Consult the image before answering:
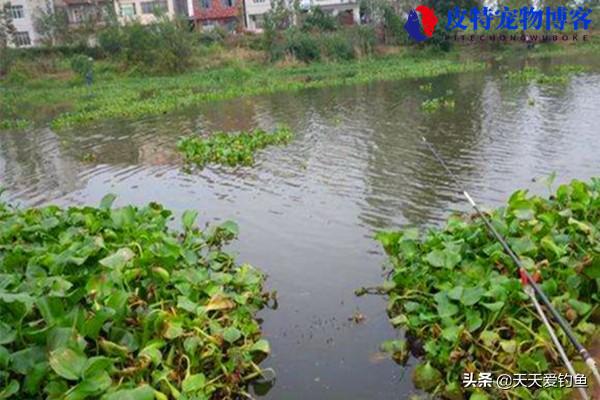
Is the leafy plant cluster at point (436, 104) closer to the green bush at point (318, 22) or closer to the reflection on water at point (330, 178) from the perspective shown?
the reflection on water at point (330, 178)

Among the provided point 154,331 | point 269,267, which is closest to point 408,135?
point 269,267

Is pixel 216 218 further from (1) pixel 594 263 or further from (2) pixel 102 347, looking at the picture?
(1) pixel 594 263

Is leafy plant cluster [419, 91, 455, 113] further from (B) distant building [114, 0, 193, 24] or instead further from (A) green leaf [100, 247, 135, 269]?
(B) distant building [114, 0, 193, 24]

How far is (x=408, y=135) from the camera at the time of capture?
1600cm

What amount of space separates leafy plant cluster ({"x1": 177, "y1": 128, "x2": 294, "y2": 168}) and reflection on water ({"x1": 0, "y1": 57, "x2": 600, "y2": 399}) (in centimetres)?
50

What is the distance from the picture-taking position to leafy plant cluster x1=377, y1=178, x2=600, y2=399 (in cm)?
499

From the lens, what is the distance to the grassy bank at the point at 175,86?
25.6 meters

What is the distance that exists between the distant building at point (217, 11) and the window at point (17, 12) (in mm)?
15723

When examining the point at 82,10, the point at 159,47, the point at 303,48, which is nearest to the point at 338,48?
the point at 303,48

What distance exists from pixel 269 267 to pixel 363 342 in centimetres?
238

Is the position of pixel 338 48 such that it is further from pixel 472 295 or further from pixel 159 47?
pixel 472 295

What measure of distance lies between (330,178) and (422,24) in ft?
121

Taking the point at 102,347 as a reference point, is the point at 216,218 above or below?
below

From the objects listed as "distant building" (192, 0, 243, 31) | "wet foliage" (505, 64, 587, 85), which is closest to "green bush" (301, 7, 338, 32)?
"distant building" (192, 0, 243, 31)
